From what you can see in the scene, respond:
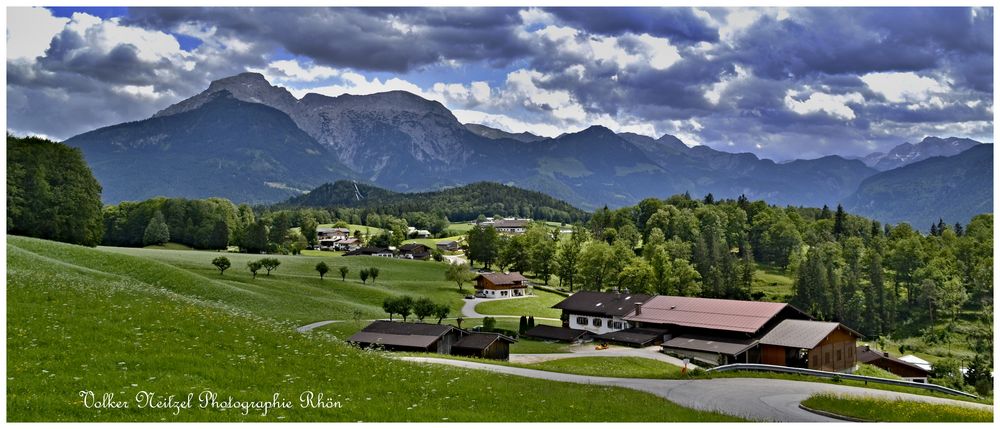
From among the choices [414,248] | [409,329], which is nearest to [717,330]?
[409,329]

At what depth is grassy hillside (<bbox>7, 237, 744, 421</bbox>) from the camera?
19.0m

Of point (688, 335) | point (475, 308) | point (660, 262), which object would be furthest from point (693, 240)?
point (688, 335)

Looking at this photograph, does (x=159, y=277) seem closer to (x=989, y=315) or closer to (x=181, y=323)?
(x=181, y=323)

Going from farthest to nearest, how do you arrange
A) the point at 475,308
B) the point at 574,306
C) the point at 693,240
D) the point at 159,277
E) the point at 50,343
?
the point at 693,240 < the point at 475,308 < the point at 574,306 < the point at 159,277 < the point at 50,343

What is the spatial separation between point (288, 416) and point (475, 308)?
88.3 meters

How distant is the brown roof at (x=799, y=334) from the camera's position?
62.5 metres

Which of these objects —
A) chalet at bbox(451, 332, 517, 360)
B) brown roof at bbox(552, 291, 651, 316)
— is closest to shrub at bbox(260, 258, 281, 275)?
A: brown roof at bbox(552, 291, 651, 316)

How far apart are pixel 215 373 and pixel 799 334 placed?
187 feet

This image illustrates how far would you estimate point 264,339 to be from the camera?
28.2m

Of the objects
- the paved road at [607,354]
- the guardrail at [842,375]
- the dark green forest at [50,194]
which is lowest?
the paved road at [607,354]

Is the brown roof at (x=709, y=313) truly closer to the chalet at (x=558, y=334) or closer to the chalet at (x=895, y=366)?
the chalet at (x=558, y=334)

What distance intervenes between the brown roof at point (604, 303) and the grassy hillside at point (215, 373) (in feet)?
172

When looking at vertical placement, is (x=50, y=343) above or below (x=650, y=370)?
above

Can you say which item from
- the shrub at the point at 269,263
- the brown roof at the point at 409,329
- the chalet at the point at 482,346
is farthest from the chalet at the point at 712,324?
the shrub at the point at 269,263
